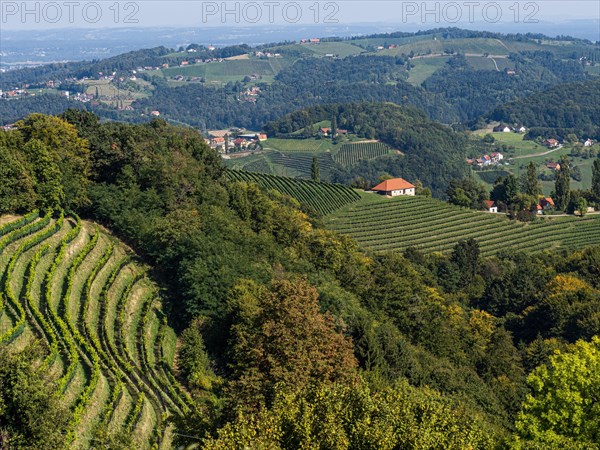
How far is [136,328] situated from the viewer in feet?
110

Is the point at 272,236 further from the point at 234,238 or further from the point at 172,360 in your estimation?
the point at 172,360

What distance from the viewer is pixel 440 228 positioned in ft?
267

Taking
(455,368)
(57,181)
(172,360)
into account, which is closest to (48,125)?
(57,181)

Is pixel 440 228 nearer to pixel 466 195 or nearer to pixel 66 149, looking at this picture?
pixel 466 195

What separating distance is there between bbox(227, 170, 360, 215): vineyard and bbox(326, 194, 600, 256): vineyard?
1239 mm

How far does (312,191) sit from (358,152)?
298 feet

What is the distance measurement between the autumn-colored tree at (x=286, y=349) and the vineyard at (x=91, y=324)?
2.87m

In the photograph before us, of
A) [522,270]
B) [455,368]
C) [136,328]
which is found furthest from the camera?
[522,270]

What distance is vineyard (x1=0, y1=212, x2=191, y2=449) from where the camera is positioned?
25000 mm

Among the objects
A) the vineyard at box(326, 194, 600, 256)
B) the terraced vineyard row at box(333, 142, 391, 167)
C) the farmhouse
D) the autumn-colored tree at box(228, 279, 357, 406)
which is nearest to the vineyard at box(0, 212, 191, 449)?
the autumn-colored tree at box(228, 279, 357, 406)

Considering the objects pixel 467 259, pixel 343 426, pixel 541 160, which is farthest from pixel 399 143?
pixel 343 426

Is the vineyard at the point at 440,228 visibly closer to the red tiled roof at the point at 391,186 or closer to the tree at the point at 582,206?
the tree at the point at 582,206

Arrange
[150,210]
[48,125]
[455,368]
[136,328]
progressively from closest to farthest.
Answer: [136,328], [455,368], [150,210], [48,125]

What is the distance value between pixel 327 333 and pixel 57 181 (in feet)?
68.9
